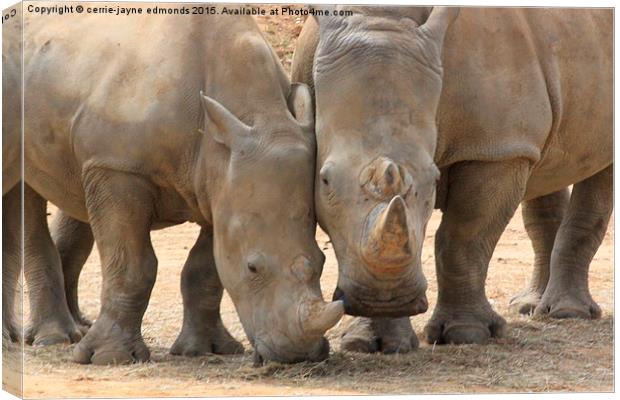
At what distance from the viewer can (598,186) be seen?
45.4ft

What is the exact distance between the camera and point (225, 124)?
1119cm

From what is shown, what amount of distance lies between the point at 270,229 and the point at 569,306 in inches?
128

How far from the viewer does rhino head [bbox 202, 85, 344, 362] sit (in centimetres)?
1096

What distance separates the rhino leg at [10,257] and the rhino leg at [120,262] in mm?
673

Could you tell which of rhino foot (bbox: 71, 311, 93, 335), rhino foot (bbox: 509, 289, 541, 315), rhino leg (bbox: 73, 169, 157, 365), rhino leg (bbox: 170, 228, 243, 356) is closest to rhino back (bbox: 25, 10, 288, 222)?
rhino leg (bbox: 73, 169, 157, 365)

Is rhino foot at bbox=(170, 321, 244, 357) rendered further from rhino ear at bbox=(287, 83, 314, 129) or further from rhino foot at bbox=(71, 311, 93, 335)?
rhino ear at bbox=(287, 83, 314, 129)

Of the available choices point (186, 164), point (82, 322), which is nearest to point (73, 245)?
point (82, 322)

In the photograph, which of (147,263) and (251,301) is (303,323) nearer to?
(251,301)

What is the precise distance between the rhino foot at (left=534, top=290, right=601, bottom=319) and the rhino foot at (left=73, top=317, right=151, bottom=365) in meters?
3.08

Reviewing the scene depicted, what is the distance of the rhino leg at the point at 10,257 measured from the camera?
35.9 ft

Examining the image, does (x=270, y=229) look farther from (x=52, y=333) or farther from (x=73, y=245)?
(x=73, y=245)

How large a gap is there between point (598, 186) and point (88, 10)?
415 centimetres

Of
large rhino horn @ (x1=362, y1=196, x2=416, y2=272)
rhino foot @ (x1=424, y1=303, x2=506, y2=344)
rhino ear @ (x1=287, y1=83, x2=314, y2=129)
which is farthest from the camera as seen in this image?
rhino foot @ (x1=424, y1=303, x2=506, y2=344)

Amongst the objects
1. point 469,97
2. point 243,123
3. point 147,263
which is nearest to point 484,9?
point 469,97
